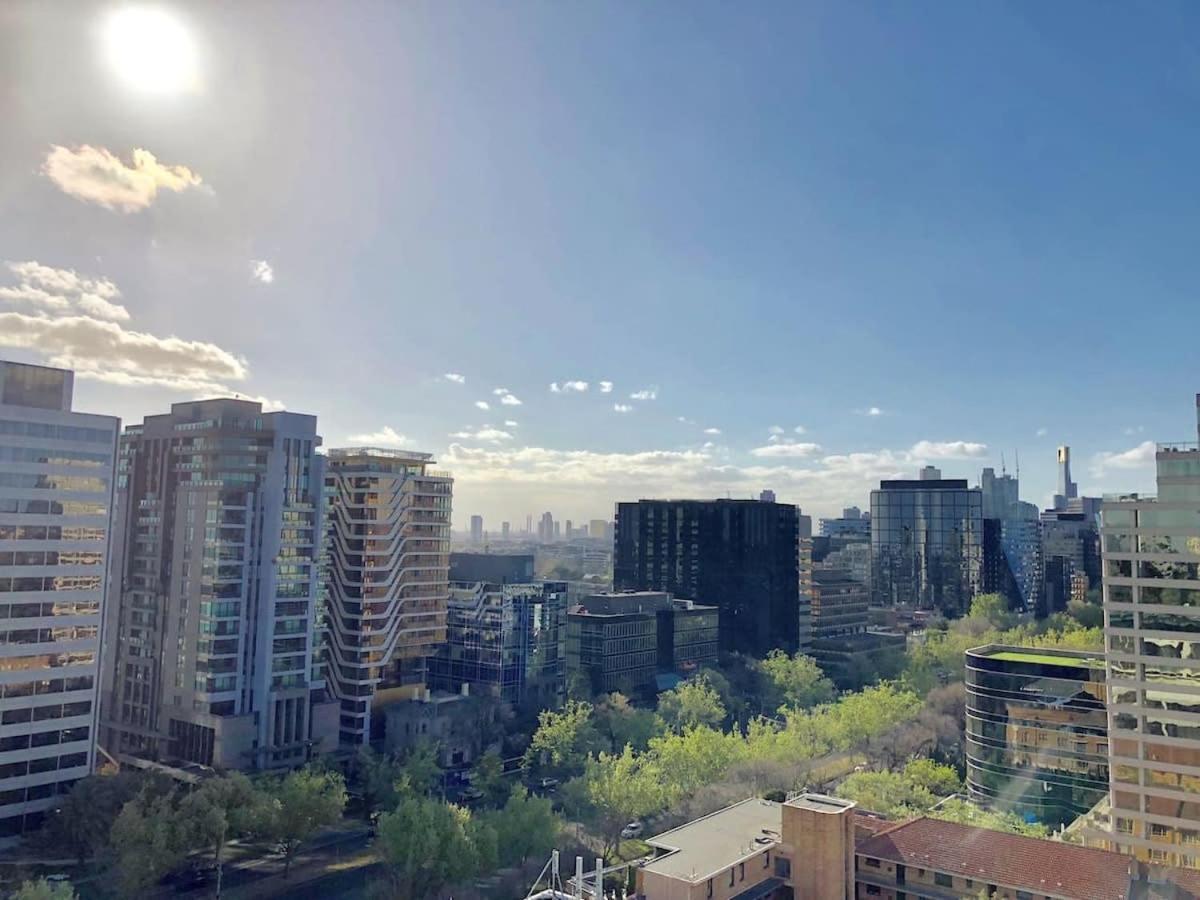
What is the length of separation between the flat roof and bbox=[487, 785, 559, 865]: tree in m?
5.81

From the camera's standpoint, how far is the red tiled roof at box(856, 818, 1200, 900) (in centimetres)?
2488

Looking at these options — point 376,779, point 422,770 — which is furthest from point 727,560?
point 376,779

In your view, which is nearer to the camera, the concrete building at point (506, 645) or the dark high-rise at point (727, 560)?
the concrete building at point (506, 645)

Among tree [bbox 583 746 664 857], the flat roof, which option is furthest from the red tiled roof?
tree [bbox 583 746 664 857]

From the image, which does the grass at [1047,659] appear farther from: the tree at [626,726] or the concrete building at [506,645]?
the concrete building at [506,645]

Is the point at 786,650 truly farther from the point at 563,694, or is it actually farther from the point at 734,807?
the point at 734,807

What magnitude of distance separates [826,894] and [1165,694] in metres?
13.6

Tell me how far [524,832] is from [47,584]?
74.1ft

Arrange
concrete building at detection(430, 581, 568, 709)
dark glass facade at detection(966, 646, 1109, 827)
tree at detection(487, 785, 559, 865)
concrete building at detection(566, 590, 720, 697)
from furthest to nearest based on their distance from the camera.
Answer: concrete building at detection(566, 590, 720, 697) < concrete building at detection(430, 581, 568, 709) < dark glass facade at detection(966, 646, 1109, 827) < tree at detection(487, 785, 559, 865)

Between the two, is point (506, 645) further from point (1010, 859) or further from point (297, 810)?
point (1010, 859)

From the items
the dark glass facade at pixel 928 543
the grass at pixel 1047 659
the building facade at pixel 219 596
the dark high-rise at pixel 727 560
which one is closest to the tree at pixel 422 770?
the building facade at pixel 219 596

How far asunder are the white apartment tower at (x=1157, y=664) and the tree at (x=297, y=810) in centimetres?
2930

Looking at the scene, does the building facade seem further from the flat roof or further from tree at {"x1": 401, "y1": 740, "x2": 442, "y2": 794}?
the flat roof

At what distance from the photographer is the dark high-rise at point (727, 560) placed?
80250mm
